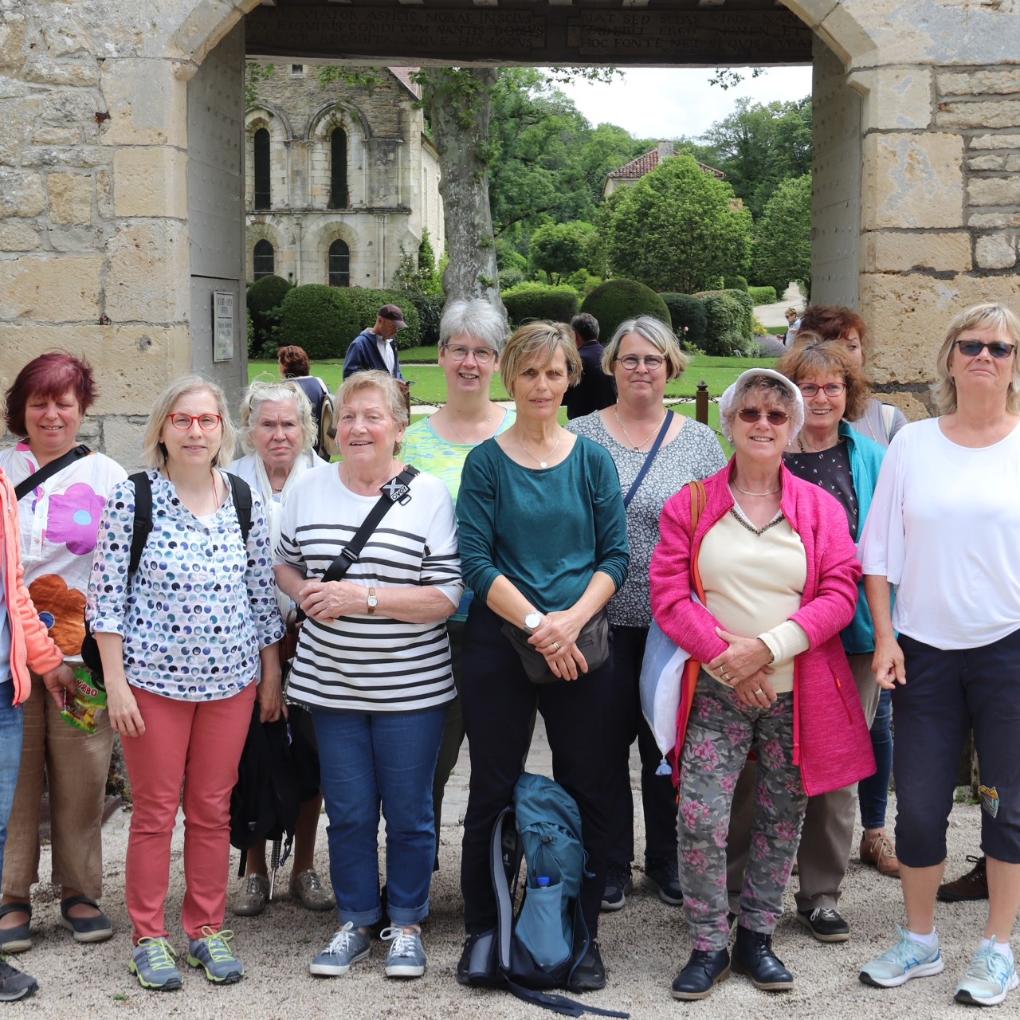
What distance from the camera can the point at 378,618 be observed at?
12.0 ft

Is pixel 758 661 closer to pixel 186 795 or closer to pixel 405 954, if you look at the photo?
pixel 405 954

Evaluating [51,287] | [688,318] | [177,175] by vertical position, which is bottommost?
[51,287]

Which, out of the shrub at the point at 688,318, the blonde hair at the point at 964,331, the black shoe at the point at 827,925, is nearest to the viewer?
the blonde hair at the point at 964,331

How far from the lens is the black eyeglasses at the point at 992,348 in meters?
3.50

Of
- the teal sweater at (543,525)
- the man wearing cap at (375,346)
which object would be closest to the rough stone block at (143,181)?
the teal sweater at (543,525)

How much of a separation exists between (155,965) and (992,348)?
119 inches

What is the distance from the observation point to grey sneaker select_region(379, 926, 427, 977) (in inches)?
145

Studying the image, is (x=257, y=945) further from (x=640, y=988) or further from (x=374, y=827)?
(x=640, y=988)

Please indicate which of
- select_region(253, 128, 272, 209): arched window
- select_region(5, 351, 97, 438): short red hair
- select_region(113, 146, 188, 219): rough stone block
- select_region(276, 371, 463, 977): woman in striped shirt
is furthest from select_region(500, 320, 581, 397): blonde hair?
select_region(253, 128, 272, 209): arched window

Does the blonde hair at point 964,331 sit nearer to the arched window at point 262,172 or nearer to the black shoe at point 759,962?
the black shoe at point 759,962

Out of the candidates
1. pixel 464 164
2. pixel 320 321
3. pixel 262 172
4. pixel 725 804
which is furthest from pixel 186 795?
pixel 262 172

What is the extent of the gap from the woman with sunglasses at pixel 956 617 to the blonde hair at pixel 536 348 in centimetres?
101

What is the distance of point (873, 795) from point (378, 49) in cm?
556

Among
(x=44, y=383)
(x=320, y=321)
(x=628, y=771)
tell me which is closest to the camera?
(x=44, y=383)
